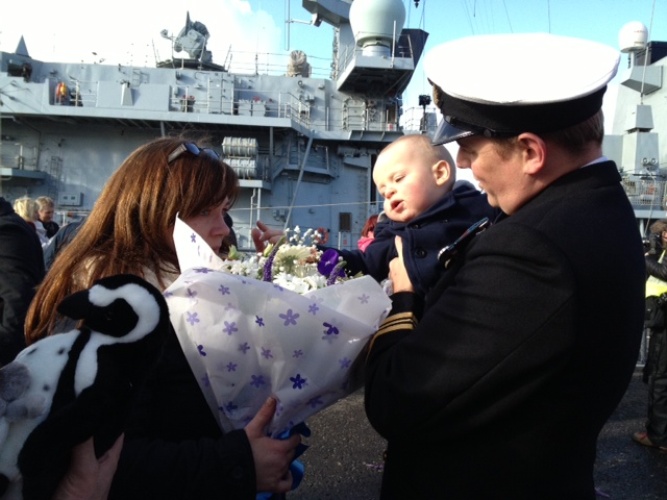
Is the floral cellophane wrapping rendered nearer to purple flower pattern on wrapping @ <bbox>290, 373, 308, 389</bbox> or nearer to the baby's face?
purple flower pattern on wrapping @ <bbox>290, 373, 308, 389</bbox>

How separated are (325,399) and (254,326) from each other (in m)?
0.32

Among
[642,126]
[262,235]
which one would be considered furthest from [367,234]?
[642,126]

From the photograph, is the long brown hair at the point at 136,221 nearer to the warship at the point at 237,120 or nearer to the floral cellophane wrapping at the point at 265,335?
the floral cellophane wrapping at the point at 265,335

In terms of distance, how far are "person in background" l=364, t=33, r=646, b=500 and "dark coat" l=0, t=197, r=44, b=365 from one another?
2437 mm

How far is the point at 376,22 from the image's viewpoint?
677 inches

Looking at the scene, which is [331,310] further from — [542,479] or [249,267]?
[542,479]

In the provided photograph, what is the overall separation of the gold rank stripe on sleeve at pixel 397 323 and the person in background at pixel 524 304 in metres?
0.05

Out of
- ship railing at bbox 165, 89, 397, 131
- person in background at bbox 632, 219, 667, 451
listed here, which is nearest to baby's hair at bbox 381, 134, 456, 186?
person in background at bbox 632, 219, 667, 451

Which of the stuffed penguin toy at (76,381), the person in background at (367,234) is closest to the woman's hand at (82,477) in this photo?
the stuffed penguin toy at (76,381)

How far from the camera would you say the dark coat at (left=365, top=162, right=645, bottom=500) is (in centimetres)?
106

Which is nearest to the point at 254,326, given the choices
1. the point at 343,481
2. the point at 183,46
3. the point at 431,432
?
the point at 431,432

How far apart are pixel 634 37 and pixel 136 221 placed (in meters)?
21.6

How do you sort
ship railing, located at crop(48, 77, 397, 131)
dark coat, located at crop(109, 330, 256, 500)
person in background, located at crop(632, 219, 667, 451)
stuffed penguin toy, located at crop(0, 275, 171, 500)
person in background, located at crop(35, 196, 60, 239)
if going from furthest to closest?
1. ship railing, located at crop(48, 77, 397, 131)
2. person in background, located at crop(35, 196, 60, 239)
3. person in background, located at crop(632, 219, 667, 451)
4. dark coat, located at crop(109, 330, 256, 500)
5. stuffed penguin toy, located at crop(0, 275, 171, 500)

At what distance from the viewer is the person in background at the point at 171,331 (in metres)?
1.33
